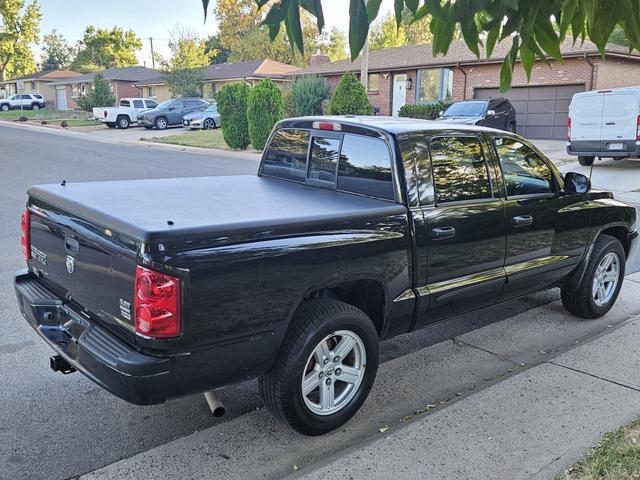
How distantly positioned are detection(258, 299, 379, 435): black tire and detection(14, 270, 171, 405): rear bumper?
0.68 metres

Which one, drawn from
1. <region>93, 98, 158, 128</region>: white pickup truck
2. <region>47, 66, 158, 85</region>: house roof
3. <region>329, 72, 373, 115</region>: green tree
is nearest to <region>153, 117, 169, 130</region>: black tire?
<region>93, 98, 158, 128</region>: white pickup truck

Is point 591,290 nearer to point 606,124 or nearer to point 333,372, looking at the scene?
point 333,372

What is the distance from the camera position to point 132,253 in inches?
114

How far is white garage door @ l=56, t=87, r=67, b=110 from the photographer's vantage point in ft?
210

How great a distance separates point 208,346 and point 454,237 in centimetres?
195

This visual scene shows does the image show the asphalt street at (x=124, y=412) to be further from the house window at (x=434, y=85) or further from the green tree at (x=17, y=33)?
the green tree at (x=17, y=33)

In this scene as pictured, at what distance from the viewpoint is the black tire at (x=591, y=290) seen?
5.47 m

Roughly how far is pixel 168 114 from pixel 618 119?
80.9 ft

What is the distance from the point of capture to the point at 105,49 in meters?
78.0

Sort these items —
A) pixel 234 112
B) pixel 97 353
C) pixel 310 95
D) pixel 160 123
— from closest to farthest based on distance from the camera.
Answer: pixel 97 353 < pixel 234 112 < pixel 310 95 < pixel 160 123

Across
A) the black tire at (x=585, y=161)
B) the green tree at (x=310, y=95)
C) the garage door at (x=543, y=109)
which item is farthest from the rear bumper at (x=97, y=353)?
the garage door at (x=543, y=109)

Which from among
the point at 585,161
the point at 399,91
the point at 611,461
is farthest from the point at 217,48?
the point at 611,461

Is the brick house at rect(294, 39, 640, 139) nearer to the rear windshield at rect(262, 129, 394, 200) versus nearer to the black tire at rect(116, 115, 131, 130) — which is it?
the black tire at rect(116, 115, 131, 130)

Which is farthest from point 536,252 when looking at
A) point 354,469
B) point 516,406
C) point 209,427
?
point 209,427
